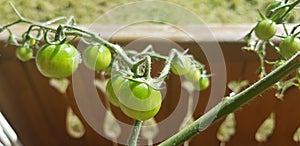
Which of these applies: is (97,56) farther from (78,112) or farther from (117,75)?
(78,112)

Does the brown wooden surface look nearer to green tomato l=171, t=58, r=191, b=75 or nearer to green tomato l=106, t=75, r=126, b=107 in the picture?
green tomato l=171, t=58, r=191, b=75

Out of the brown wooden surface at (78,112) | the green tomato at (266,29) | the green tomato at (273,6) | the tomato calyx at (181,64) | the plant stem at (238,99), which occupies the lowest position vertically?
the plant stem at (238,99)

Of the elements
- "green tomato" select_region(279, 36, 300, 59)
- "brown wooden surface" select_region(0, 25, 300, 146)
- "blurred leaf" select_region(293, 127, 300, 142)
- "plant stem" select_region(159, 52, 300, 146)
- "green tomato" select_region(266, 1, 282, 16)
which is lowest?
"plant stem" select_region(159, 52, 300, 146)

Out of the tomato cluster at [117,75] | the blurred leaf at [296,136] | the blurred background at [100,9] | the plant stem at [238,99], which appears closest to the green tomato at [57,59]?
the tomato cluster at [117,75]

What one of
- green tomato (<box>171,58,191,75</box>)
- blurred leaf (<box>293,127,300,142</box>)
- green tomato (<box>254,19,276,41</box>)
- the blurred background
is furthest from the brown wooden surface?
the blurred background

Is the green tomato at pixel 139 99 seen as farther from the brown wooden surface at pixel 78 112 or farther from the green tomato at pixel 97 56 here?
the brown wooden surface at pixel 78 112

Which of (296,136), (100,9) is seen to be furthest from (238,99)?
(100,9)

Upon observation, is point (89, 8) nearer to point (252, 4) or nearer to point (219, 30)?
point (252, 4)
